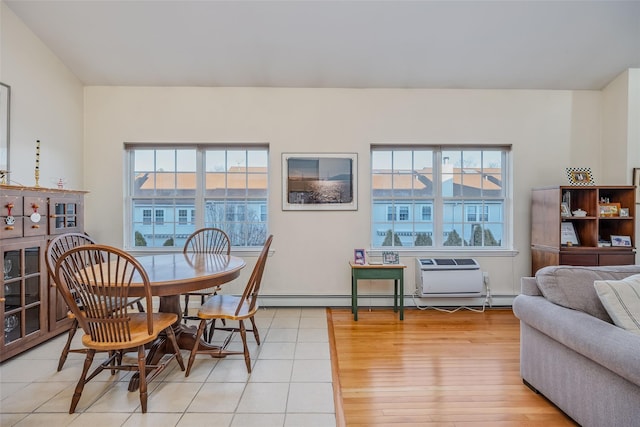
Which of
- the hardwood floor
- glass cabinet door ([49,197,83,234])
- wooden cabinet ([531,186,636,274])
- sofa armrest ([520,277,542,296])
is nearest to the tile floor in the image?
the hardwood floor

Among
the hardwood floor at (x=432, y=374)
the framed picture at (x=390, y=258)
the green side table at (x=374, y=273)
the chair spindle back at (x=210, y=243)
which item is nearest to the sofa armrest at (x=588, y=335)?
the hardwood floor at (x=432, y=374)

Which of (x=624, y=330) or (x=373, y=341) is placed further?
(x=373, y=341)

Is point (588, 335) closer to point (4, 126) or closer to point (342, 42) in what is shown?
point (342, 42)

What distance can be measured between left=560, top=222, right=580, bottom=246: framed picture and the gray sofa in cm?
171

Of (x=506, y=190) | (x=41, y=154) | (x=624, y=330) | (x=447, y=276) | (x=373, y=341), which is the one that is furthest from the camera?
(x=506, y=190)

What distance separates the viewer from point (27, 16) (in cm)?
307

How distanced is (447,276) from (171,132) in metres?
3.80

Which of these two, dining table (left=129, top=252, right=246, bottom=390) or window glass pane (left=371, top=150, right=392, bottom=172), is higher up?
window glass pane (left=371, top=150, right=392, bottom=172)

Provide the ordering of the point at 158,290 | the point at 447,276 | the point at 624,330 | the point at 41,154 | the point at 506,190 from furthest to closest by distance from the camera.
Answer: the point at 506,190, the point at 447,276, the point at 41,154, the point at 158,290, the point at 624,330

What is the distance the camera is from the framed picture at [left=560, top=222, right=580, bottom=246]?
11.9ft

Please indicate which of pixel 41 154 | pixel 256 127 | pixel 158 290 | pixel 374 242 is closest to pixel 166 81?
pixel 256 127

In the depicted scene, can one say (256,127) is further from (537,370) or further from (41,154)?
(537,370)

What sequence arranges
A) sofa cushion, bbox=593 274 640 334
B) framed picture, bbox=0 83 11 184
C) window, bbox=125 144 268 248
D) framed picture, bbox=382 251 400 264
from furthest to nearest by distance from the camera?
window, bbox=125 144 268 248, framed picture, bbox=382 251 400 264, framed picture, bbox=0 83 11 184, sofa cushion, bbox=593 274 640 334

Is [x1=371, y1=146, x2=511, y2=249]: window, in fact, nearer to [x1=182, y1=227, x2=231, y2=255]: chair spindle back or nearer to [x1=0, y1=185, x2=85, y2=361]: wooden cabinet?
[x1=182, y1=227, x2=231, y2=255]: chair spindle back
